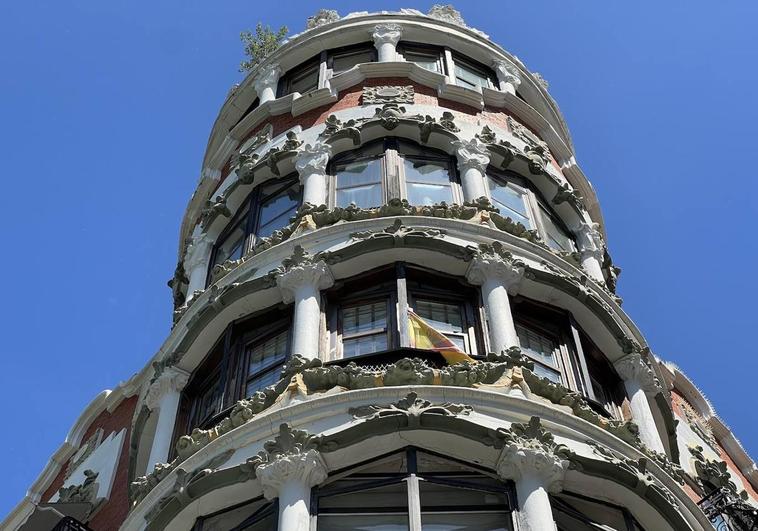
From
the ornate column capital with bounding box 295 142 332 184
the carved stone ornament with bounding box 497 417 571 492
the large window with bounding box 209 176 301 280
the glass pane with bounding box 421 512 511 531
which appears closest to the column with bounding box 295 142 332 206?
the ornate column capital with bounding box 295 142 332 184

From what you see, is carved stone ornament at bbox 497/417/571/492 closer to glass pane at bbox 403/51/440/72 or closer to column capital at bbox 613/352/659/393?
column capital at bbox 613/352/659/393

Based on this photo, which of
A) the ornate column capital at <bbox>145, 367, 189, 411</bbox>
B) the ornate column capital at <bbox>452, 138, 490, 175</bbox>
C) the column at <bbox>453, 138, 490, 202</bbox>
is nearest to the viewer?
the ornate column capital at <bbox>145, 367, 189, 411</bbox>

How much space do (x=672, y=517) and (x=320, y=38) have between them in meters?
16.2

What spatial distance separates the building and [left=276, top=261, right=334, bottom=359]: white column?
38 millimetres

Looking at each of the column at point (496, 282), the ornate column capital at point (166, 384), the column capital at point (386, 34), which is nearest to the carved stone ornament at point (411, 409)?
the column at point (496, 282)

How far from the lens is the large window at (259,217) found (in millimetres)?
22109

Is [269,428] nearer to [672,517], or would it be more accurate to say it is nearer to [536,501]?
[536,501]

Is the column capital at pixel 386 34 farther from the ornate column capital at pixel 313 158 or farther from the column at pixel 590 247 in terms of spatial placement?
the column at pixel 590 247

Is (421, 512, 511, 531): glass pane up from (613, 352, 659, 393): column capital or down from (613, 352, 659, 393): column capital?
down

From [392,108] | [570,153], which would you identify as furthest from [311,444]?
[570,153]

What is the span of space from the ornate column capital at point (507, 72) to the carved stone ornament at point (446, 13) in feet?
6.34

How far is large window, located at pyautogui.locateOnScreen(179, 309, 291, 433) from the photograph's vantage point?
18.2 metres

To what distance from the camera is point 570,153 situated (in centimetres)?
2744

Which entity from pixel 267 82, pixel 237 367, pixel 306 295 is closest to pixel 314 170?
pixel 306 295
